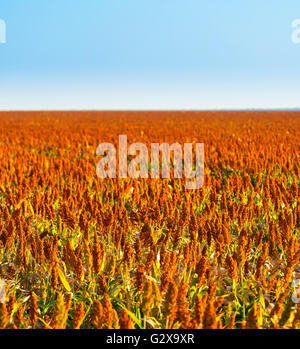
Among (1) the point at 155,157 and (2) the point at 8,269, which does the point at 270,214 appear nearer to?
(2) the point at 8,269

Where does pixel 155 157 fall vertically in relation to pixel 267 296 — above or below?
above

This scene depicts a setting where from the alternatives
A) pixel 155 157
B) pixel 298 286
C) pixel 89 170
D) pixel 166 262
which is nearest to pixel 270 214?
pixel 298 286

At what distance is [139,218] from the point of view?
328 centimetres

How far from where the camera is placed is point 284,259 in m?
2.69

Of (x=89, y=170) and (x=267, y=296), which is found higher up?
(x=89, y=170)

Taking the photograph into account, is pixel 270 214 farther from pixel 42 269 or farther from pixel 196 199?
pixel 42 269

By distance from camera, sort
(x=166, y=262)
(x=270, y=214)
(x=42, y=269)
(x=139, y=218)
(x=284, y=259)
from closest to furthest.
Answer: (x=166, y=262)
(x=42, y=269)
(x=284, y=259)
(x=139, y=218)
(x=270, y=214)

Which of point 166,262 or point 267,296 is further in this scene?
point 267,296

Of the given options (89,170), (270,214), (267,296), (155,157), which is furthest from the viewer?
(155,157)

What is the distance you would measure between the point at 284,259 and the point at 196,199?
5.69 ft

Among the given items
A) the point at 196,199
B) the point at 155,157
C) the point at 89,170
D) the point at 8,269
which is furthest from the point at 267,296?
the point at 155,157

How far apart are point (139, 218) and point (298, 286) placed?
1.52 m
